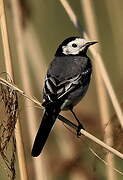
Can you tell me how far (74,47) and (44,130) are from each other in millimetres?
1168

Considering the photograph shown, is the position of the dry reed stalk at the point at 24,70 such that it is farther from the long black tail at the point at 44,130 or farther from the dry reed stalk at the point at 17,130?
the dry reed stalk at the point at 17,130

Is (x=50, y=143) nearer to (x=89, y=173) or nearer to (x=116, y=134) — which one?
(x=89, y=173)

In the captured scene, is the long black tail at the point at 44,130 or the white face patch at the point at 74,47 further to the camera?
the white face patch at the point at 74,47

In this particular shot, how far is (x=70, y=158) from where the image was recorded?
3.78 meters

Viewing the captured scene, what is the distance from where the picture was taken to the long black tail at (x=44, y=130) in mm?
2934

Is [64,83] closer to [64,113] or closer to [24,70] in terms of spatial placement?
[24,70]

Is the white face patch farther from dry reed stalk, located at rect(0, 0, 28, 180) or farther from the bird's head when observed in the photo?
dry reed stalk, located at rect(0, 0, 28, 180)

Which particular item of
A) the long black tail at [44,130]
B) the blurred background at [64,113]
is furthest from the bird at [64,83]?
the blurred background at [64,113]

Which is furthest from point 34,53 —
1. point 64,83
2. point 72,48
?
point 64,83

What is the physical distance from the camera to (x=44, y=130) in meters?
2.98

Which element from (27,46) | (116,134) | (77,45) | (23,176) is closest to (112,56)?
(77,45)

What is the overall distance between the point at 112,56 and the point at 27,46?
1303 mm

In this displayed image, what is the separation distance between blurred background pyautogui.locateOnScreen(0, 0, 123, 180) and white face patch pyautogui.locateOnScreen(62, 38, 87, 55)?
177 mm

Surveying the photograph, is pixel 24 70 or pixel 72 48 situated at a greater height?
pixel 24 70
